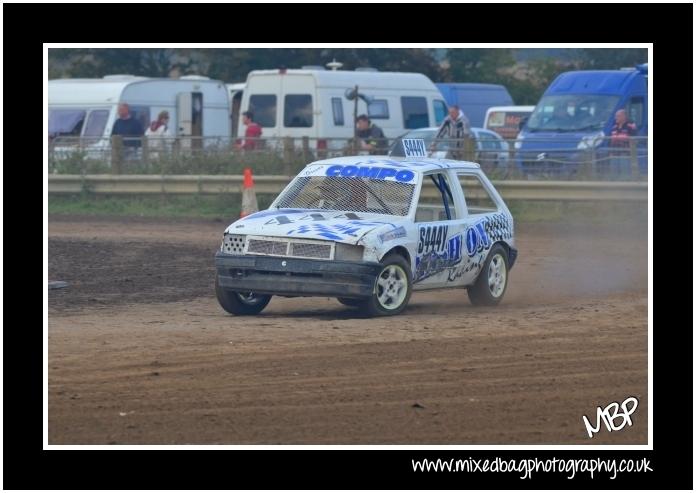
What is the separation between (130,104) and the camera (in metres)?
28.4

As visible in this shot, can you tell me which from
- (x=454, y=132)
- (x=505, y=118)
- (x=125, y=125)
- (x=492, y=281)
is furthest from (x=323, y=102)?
(x=492, y=281)

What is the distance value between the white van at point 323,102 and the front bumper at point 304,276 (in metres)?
16.4

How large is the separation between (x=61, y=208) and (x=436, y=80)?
22.5 meters

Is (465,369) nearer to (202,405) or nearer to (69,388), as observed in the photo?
(202,405)

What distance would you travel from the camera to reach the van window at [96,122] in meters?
27.6

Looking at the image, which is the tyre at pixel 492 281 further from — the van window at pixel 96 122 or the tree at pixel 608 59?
the tree at pixel 608 59

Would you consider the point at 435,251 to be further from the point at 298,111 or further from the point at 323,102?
the point at 298,111

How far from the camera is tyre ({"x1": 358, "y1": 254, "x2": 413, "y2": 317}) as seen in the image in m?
11.4

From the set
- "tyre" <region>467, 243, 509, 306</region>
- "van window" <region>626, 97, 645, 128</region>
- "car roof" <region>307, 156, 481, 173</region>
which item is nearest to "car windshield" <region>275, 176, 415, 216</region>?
"car roof" <region>307, 156, 481, 173</region>

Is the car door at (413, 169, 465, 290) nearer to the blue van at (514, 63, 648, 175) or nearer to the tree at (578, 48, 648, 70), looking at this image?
the blue van at (514, 63, 648, 175)

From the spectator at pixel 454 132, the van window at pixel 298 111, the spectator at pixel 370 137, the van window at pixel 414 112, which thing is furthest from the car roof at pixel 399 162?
the van window at pixel 414 112

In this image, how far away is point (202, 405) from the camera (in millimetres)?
7875

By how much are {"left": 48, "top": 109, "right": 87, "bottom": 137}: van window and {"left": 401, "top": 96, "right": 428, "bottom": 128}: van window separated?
23.1ft

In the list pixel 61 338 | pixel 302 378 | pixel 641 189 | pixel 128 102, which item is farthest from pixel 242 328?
pixel 128 102
